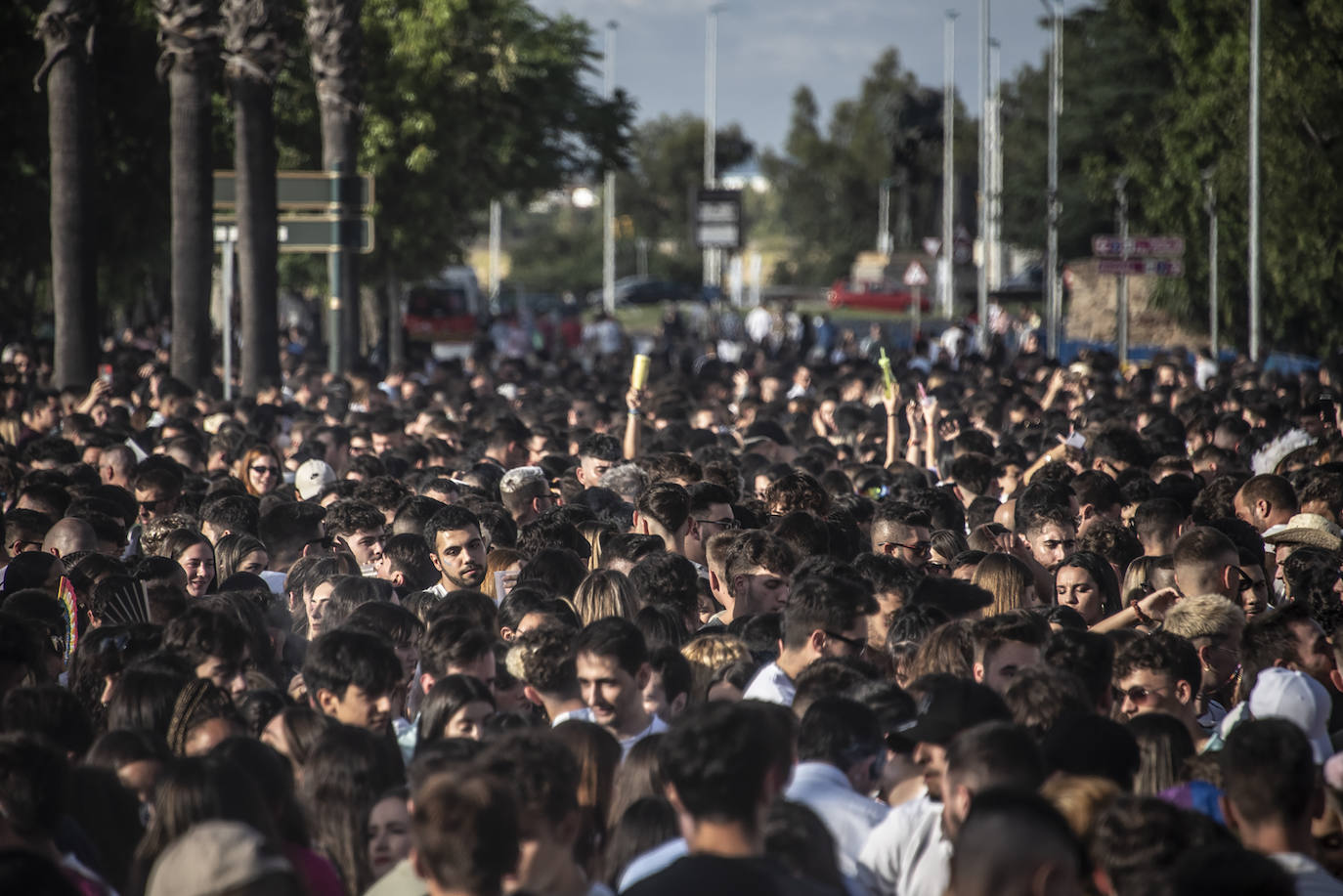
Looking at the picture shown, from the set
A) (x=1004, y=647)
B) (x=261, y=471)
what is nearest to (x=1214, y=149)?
(x=261, y=471)

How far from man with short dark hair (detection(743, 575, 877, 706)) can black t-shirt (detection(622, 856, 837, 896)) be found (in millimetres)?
2448

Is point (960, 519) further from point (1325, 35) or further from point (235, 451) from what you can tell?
point (1325, 35)

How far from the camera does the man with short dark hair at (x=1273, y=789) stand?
469 centimetres

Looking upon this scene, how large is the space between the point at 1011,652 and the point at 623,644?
Answer: 5.19ft

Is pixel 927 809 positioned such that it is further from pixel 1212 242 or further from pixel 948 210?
pixel 948 210

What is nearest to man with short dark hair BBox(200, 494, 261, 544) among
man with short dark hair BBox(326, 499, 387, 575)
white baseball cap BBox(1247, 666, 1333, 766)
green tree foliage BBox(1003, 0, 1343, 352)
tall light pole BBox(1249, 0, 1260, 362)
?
man with short dark hair BBox(326, 499, 387, 575)

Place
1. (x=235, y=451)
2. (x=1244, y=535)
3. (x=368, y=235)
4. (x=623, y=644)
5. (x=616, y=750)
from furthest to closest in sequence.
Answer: (x=368, y=235) < (x=235, y=451) < (x=1244, y=535) < (x=623, y=644) < (x=616, y=750)

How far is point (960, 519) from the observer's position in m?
10.6

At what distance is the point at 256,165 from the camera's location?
2255cm

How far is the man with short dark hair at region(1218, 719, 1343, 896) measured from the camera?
4688 millimetres

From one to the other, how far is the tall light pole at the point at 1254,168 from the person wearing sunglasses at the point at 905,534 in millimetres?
18848

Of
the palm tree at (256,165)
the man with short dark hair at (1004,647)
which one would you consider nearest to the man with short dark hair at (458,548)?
the man with short dark hair at (1004,647)

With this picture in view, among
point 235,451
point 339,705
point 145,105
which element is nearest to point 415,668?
point 339,705

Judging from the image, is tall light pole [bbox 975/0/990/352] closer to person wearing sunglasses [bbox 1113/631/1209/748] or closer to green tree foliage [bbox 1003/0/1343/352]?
green tree foliage [bbox 1003/0/1343/352]
